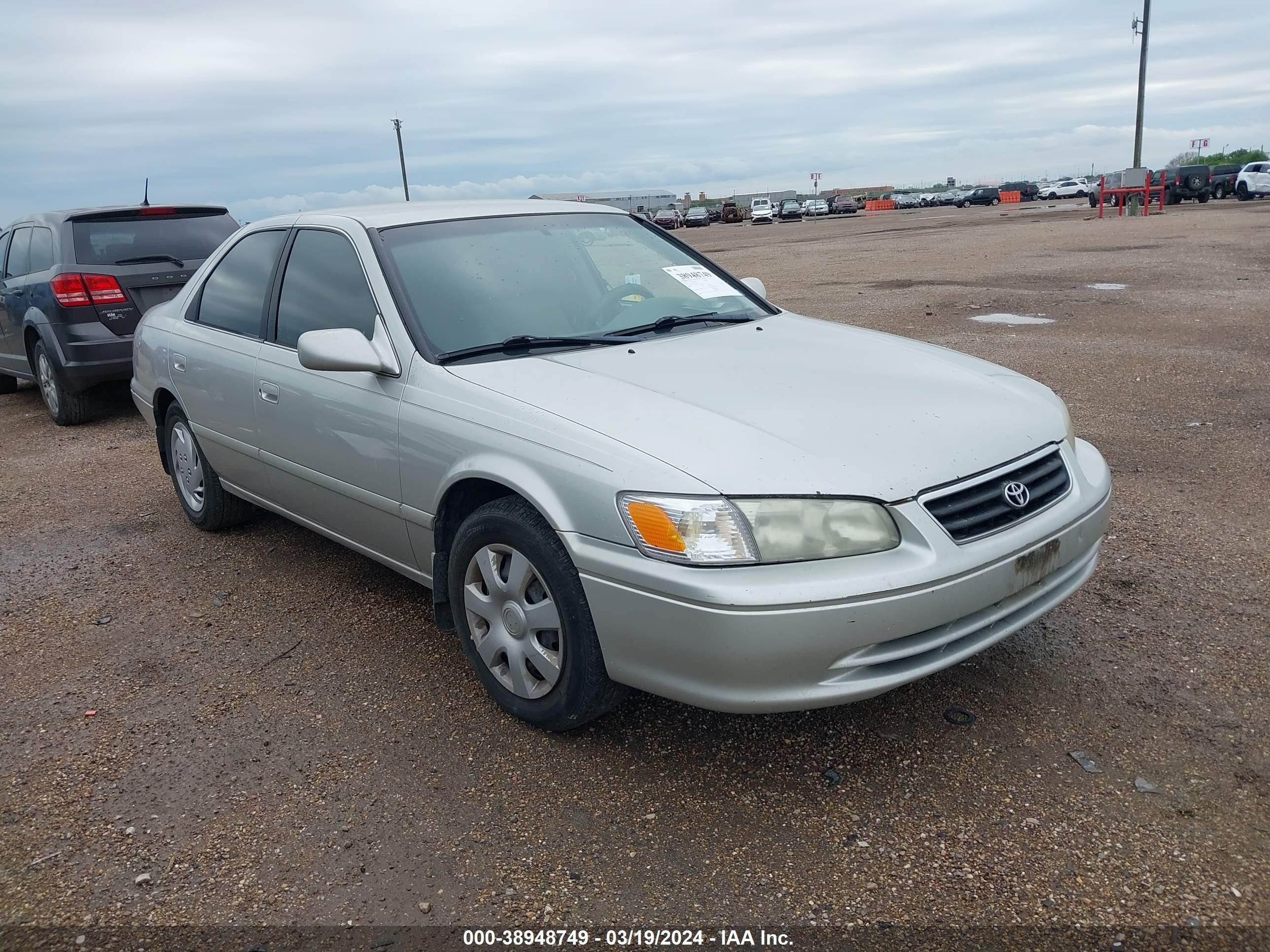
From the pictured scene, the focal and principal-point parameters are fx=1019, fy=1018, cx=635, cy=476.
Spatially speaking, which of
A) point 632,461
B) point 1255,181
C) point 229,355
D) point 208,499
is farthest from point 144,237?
point 1255,181

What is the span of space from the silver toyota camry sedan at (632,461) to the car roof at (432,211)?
0.08ft

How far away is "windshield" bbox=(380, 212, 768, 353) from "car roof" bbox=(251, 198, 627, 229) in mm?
52

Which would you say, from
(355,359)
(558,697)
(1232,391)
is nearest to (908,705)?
(558,697)

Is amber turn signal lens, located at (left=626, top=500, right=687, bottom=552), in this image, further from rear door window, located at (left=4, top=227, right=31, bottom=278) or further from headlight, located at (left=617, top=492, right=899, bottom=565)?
rear door window, located at (left=4, top=227, right=31, bottom=278)

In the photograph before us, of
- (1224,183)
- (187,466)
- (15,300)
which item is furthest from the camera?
(1224,183)

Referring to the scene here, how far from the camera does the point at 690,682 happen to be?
2676mm

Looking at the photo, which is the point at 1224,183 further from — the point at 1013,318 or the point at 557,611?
the point at 557,611

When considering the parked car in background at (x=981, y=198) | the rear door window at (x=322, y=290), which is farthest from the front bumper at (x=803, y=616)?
the parked car in background at (x=981, y=198)

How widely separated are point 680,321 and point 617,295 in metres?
0.28

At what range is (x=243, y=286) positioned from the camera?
4.70m

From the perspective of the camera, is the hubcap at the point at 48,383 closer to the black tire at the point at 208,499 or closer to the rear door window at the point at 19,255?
the rear door window at the point at 19,255

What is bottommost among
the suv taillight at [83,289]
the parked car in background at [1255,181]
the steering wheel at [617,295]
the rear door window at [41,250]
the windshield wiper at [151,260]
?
the steering wheel at [617,295]

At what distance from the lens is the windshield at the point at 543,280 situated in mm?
3629

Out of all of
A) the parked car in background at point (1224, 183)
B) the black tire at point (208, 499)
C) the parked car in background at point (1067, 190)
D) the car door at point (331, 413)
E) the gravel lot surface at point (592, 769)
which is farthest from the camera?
the parked car in background at point (1067, 190)
